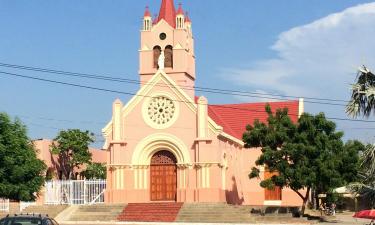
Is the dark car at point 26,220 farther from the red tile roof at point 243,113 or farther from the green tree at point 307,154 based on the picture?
the red tile roof at point 243,113

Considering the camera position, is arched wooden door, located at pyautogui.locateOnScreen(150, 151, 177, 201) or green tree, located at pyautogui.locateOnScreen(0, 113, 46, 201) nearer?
green tree, located at pyautogui.locateOnScreen(0, 113, 46, 201)

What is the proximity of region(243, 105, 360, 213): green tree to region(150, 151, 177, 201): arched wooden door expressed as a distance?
27.8 feet

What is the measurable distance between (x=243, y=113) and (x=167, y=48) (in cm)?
914

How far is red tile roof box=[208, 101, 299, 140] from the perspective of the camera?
192 feet

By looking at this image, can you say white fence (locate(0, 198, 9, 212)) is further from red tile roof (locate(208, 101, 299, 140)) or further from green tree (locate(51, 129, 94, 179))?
red tile roof (locate(208, 101, 299, 140))

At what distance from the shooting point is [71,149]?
6128cm

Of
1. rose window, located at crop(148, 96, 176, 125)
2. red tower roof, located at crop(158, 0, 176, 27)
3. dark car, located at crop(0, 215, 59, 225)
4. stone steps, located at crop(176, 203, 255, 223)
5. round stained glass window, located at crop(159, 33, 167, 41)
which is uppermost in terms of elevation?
red tower roof, located at crop(158, 0, 176, 27)

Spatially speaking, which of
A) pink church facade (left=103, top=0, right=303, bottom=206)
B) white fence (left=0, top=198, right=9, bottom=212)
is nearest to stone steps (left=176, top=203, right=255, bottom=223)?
pink church facade (left=103, top=0, right=303, bottom=206)

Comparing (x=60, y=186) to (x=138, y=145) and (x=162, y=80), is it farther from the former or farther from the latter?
(x=162, y=80)

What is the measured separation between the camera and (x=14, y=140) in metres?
36.6

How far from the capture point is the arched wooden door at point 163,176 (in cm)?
5059

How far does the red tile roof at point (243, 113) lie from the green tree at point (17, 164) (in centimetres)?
2237

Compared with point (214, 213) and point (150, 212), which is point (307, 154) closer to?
point (214, 213)

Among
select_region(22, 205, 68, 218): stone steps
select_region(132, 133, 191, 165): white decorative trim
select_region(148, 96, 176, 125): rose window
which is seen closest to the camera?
select_region(22, 205, 68, 218): stone steps
